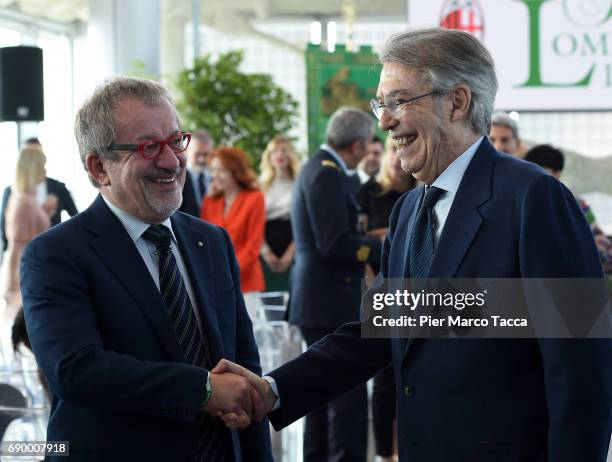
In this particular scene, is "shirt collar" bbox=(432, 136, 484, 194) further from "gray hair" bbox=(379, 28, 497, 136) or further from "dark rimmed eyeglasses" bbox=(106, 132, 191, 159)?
"dark rimmed eyeglasses" bbox=(106, 132, 191, 159)

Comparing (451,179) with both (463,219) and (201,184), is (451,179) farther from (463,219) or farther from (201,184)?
(201,184)

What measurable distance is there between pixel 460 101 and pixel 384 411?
337 cm

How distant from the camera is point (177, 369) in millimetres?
2271

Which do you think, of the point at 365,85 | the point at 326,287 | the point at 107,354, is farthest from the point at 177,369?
the point at 365,85

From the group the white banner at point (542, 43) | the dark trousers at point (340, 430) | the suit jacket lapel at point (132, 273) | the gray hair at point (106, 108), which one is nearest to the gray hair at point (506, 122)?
the white banner at point (542, 43)

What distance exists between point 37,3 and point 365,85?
5.95 m

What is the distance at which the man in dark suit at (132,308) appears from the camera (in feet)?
7.32

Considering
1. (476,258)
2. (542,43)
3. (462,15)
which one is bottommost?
(476,258)

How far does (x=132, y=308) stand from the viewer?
2.30 m

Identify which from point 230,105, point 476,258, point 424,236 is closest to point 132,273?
point 424,236

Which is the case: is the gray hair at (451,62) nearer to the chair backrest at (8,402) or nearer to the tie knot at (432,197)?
the tie knot at (432,197)

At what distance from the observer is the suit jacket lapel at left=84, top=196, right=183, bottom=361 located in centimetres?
232

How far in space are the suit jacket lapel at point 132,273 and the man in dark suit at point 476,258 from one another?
→ 6.9 inches

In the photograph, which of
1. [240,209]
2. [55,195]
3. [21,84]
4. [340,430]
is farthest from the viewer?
[21,84]
